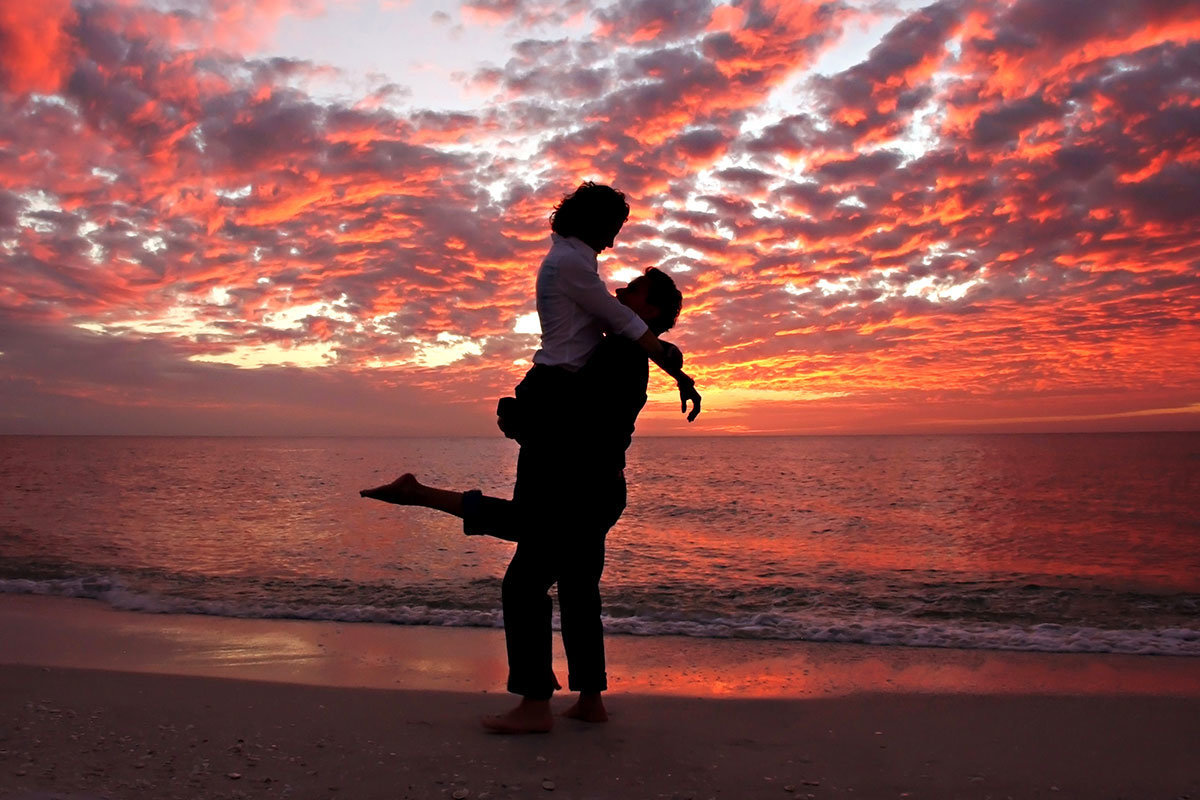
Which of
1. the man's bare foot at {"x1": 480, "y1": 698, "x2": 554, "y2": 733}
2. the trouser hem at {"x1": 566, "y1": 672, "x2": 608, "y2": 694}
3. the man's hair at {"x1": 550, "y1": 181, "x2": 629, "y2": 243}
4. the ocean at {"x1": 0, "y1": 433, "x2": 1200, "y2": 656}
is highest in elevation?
the man's hair at {"x1": 550, "y1": 181, "x2": 629, "y2": 243}

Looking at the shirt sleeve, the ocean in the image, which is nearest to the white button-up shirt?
the shirt sleeve

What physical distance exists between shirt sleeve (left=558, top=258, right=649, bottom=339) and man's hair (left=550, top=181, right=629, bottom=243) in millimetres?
197

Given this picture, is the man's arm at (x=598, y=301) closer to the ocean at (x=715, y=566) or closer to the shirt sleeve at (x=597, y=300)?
the shirt sleeve at (x=597, y=300)

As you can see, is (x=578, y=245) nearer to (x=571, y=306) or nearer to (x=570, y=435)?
(x=571, y=306)

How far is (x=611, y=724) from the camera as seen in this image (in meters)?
3.50

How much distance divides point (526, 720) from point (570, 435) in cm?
123

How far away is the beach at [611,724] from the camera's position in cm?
283

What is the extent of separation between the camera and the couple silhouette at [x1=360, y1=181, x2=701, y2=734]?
123 inches

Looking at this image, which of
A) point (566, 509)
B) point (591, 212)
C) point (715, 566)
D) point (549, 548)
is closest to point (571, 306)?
point (591, 212)

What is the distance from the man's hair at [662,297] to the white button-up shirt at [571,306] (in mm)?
292

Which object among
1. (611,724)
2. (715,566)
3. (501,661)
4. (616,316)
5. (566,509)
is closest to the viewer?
(616,316)

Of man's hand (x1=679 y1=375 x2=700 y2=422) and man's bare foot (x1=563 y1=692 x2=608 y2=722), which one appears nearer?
man's hand (x1=679 y1=375 x2=700 y2=422)

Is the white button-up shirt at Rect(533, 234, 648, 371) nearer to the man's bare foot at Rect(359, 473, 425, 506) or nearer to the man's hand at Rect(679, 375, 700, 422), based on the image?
the man's hand at Rect(679, 375, 700, 422)

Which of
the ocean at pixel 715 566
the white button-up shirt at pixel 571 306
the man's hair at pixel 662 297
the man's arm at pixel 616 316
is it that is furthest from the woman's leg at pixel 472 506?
the ocean at pixel 715 566
